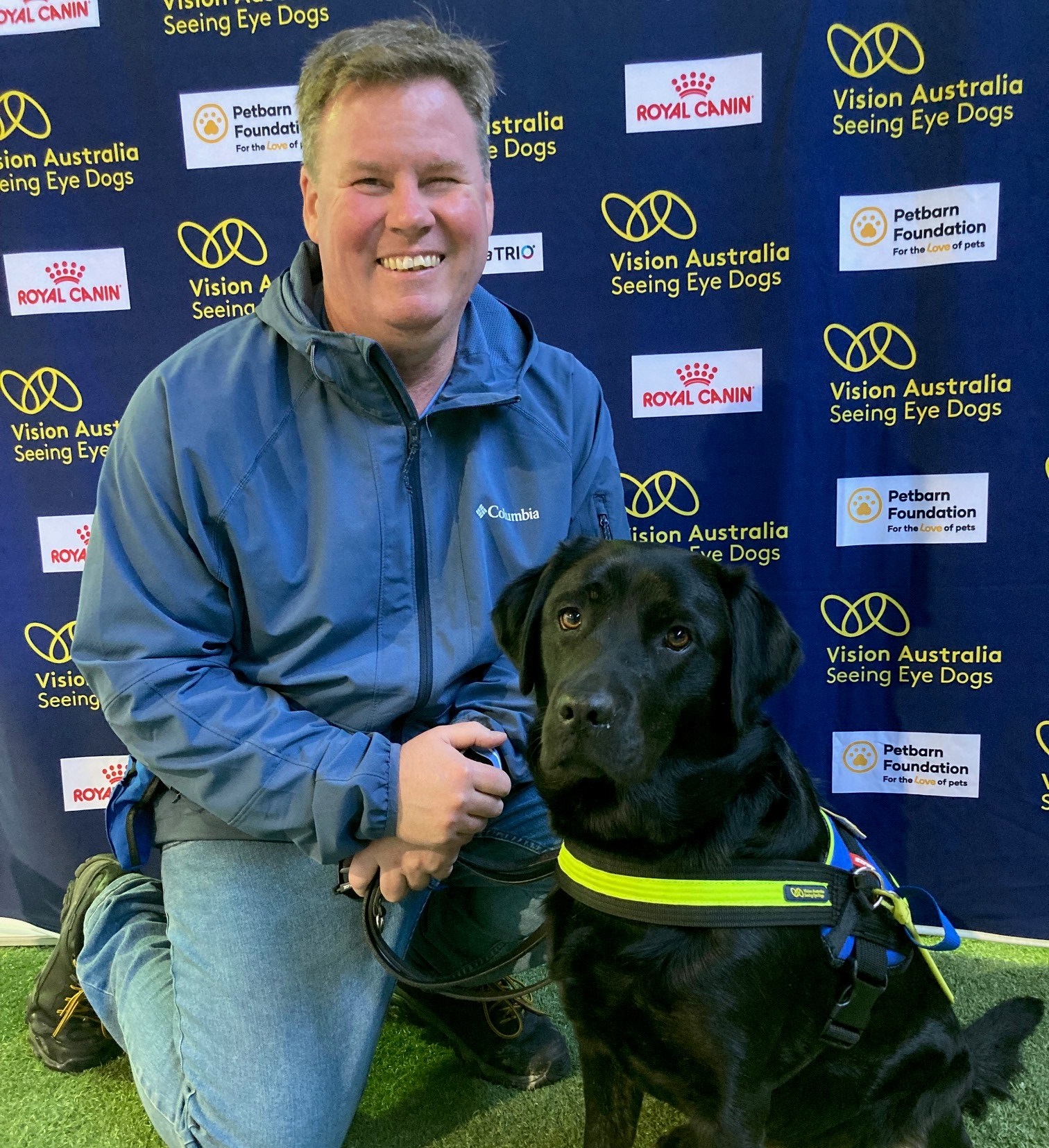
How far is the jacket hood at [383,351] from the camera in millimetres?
1594

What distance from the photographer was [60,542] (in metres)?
2.58

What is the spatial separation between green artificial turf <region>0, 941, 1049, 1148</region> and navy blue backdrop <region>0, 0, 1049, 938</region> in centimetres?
84

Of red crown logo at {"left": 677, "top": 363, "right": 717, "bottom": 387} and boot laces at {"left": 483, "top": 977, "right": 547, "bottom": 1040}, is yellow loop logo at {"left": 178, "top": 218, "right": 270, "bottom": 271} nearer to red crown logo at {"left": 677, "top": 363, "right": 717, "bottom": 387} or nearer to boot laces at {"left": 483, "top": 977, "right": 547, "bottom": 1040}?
red crown logo at {"left": 677, "top": 363, "right": 717, "bottom": 387}

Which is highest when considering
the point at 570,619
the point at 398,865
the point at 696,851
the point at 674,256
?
the point at 674,256

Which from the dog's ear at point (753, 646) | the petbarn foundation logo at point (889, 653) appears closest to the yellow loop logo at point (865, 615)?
the petbarn foundation logo at point (889, 653)

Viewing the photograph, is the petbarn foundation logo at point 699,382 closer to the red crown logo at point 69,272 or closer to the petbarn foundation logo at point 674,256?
the petbarn foundation logo at point 674,256

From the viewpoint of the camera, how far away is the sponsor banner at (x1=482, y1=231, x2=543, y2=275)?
7.91ft

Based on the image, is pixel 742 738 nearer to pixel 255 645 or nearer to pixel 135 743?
pixel 255 645

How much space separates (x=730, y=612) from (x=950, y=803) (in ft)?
5.16

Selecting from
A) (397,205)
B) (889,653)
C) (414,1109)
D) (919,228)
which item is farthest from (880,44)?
(414,1109)

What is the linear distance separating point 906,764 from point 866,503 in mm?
772

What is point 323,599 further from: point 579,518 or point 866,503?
point 866,503

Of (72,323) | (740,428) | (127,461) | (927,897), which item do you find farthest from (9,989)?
(740,428)

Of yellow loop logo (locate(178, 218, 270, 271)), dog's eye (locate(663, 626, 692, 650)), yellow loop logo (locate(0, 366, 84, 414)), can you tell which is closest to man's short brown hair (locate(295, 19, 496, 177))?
yellow loop logo (locate(178, 218, 270, 271))
